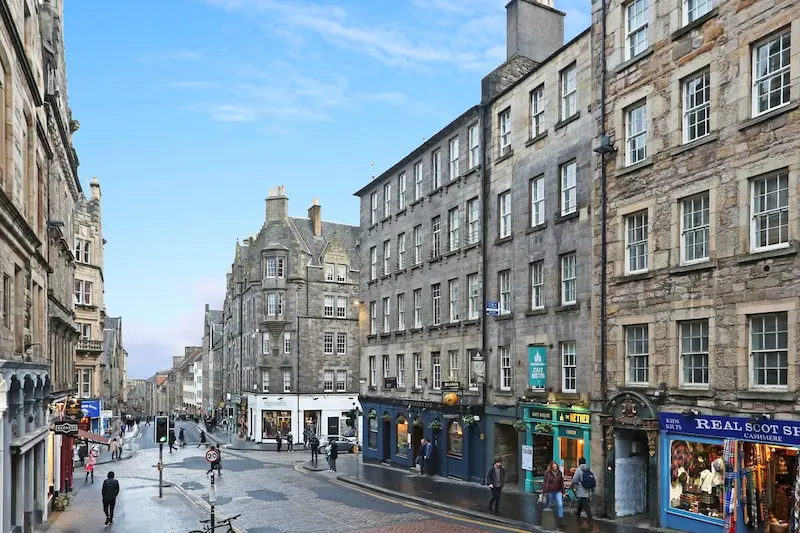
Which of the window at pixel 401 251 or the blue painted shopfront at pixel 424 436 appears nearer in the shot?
the blue painted shopfront at pixel 424 436

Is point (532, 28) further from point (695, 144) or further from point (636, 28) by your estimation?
point (695, 144)

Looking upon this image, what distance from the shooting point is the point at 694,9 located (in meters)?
20.8

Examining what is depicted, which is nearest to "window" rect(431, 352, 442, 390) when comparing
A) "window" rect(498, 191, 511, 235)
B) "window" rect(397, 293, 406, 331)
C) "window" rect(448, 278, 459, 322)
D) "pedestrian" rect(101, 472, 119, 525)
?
"window" rect(448, 278, 459, 322)

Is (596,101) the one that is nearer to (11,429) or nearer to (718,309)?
(718,309)

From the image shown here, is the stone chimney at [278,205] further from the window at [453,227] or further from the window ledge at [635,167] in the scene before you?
the window ledge at [635,167]

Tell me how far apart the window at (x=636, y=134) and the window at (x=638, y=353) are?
527cm

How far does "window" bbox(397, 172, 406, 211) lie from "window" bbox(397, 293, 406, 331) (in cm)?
487

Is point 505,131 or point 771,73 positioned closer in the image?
point 771,73

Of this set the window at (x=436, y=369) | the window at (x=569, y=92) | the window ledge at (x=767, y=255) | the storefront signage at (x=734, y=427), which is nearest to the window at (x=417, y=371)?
the window at (x=436, y=369)

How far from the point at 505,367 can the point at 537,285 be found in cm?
407

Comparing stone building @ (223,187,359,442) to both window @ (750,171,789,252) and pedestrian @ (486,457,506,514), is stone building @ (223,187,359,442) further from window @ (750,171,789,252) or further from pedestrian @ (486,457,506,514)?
window @ (750,171,789,252)

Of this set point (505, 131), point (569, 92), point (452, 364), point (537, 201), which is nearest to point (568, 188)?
point (537, 201)

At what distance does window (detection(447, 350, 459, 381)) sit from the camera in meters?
33.7

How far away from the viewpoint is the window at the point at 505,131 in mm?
30647
